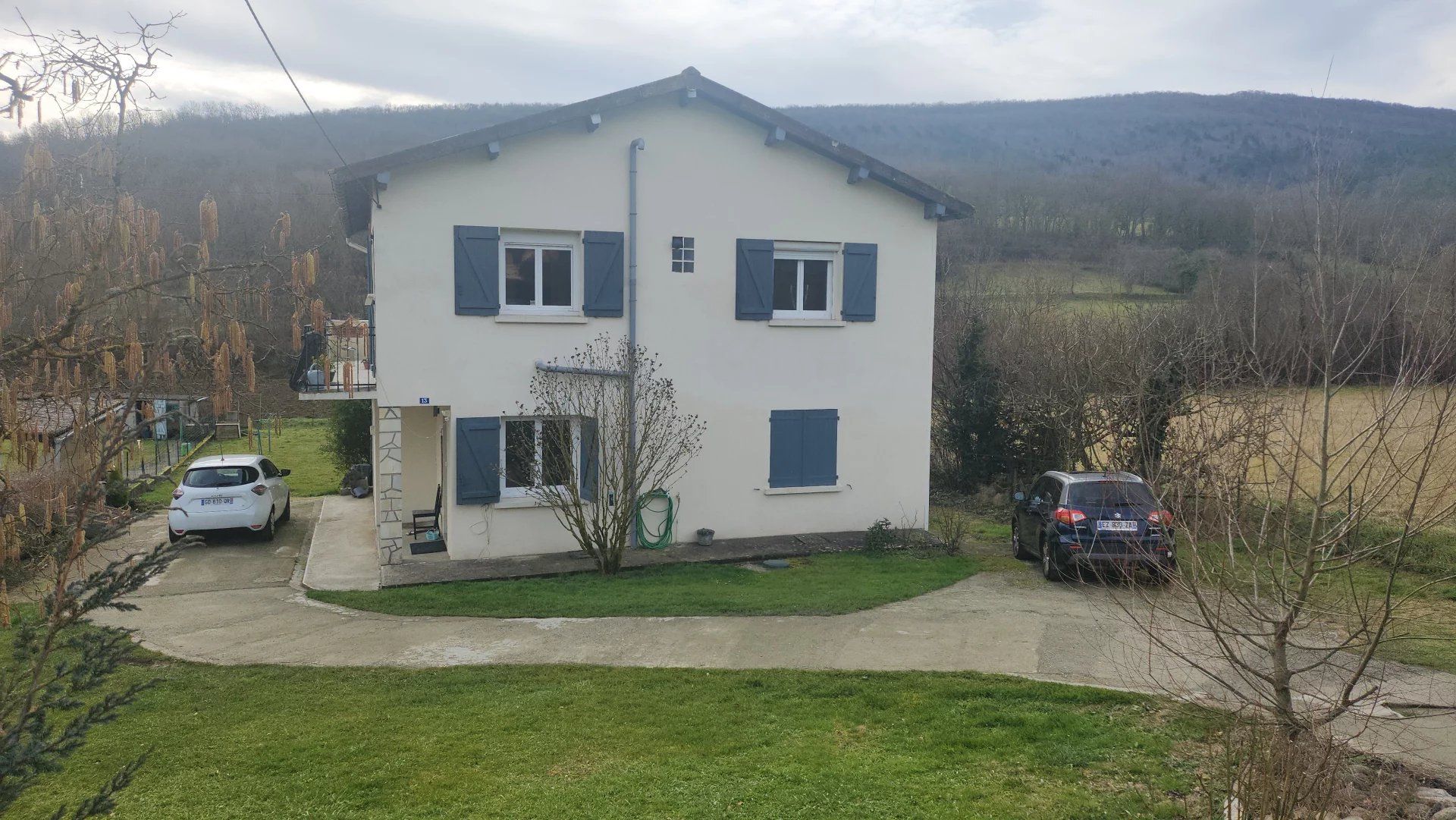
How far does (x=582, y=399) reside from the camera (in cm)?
1462

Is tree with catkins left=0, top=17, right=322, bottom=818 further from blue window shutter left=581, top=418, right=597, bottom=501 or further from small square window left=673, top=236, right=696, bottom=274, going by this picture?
small square window left=673, top=236, right=696, bottom=274

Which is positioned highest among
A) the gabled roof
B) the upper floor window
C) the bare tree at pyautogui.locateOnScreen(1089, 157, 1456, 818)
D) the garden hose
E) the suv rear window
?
the gabled roof

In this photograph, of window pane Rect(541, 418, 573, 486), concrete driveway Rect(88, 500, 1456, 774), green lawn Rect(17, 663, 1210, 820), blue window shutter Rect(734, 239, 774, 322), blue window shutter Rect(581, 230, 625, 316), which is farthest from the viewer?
blue window shutter Rect(734, 239, 774, 322)

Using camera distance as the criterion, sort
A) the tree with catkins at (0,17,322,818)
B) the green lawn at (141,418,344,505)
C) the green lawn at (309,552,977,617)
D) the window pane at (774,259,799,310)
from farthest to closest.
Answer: the green lawn at (141,418,344,505) → the window pane at (774,259,799,310) → the green lawn at (309,552,977,617) → the tree with catkins at (0,17,322,818)

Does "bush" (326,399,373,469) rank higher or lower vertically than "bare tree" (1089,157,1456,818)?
lower

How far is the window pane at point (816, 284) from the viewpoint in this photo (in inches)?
658

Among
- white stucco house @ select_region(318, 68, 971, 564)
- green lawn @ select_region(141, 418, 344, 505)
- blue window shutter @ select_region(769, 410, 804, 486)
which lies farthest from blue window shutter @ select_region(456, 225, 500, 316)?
green lawn @ select_region(141, 418, 344, 505)

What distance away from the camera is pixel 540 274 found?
15.2m

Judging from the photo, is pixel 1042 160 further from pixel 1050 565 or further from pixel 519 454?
pixel 519 454

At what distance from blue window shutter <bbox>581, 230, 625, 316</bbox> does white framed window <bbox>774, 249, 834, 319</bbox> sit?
2.72 metres

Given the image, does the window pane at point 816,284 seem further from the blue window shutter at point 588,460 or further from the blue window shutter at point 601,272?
the blue window shutter at point 588,460

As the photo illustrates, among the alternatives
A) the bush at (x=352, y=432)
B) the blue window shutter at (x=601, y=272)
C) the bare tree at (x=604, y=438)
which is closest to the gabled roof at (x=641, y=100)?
the blue window shutter at (x=601, y=272)

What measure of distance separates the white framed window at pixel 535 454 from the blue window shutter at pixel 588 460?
105mm

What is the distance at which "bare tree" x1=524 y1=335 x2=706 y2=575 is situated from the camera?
47.1ft
